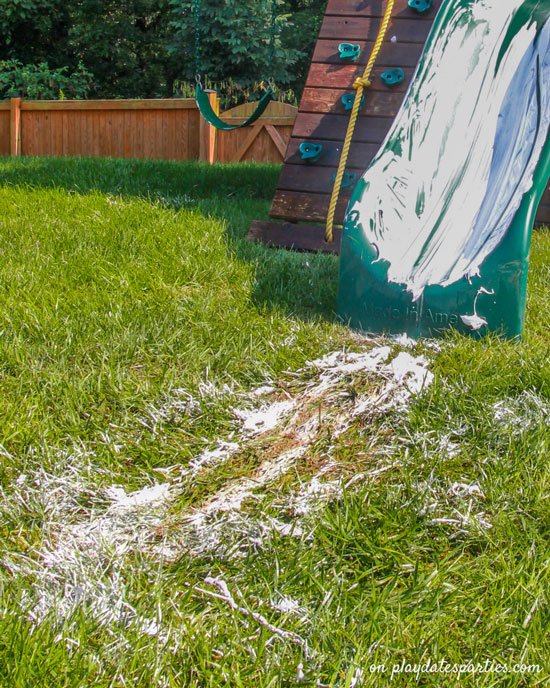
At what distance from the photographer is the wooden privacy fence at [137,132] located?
11.8 meters

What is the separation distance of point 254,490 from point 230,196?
5122mm

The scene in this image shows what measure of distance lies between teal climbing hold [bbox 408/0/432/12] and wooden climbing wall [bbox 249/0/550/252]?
0.10 feet

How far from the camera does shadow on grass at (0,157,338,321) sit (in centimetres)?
333

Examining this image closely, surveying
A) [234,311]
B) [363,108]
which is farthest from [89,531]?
[363,108]

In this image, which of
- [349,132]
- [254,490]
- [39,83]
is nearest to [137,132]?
[39,83]

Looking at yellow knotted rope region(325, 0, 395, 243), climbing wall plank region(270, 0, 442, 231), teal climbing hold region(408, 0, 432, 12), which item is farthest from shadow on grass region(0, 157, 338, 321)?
teal climbing hold region(408, 0, 432, 12)

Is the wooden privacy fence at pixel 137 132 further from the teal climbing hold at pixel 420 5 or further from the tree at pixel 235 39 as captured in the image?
the teal climbing hold at pixel 420 5

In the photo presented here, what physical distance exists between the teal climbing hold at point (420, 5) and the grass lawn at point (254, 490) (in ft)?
7.94

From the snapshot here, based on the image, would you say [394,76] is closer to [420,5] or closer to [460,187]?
[420,5]

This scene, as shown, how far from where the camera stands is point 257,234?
464 centimetres

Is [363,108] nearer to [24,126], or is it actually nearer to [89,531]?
[89,531]

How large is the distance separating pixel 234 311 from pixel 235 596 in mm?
1699

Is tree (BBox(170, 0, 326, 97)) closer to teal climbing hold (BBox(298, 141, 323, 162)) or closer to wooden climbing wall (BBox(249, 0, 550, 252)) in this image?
wooden climbing wall (BBox(249, 0, 550, 252))

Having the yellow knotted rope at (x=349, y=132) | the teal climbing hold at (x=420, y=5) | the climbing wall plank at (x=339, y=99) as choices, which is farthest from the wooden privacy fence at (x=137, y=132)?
the yellow knotted rope at (x=349, y=132)
